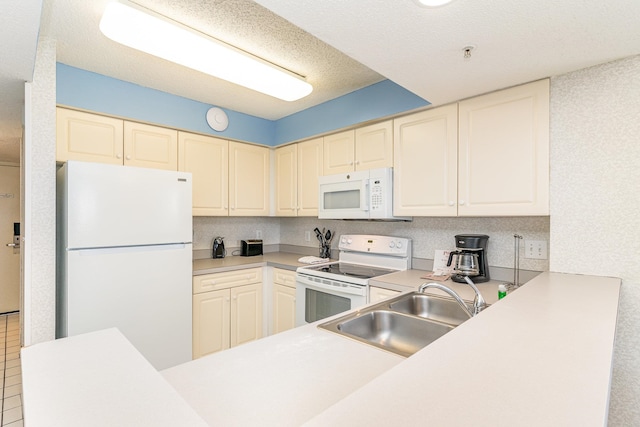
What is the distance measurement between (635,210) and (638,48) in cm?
73

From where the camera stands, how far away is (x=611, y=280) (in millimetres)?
1457

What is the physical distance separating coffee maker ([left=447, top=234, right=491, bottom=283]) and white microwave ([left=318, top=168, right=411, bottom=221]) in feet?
1.68

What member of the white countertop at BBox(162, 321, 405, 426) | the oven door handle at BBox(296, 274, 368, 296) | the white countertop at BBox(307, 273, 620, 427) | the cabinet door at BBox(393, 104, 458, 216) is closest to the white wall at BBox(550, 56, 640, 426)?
the cabinet door at BBox(393, 104, 458, 216)

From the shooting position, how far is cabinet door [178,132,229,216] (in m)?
2.71

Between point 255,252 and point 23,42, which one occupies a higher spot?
point 23,42

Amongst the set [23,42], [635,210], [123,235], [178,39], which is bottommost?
[123,235]

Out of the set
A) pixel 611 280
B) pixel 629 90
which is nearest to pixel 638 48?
pixel 629 90

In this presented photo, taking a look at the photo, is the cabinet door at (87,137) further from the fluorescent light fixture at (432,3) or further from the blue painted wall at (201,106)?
the fluorescent light fixture at (432,3)

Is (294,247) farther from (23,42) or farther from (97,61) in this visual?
(23,42)

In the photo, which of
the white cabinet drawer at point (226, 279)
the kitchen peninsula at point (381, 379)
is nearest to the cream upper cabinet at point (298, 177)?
the white cabinet drawer at point (226, 279)

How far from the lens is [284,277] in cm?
279

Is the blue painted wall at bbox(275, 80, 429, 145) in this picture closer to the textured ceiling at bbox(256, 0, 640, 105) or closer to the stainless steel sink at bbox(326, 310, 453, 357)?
the textured ceiling at bbox(256, 0, 640, 105)

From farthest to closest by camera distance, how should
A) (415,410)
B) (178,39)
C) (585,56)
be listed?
(178,39) → (585,56) → (415,410)

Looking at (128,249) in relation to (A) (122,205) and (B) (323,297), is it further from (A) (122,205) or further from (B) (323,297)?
(B) (323,297)
